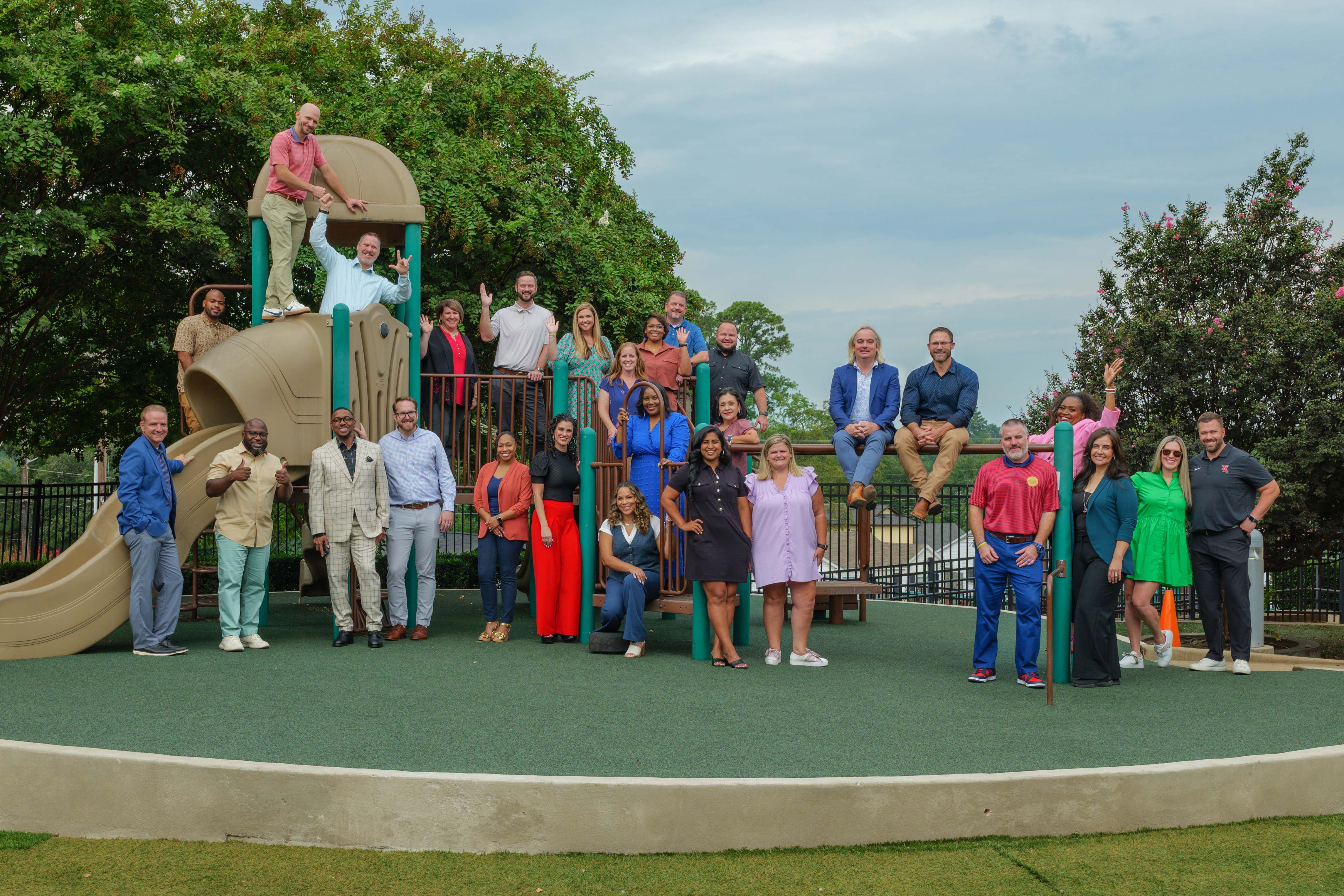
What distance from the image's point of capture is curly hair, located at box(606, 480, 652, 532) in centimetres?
915

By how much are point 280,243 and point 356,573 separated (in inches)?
139

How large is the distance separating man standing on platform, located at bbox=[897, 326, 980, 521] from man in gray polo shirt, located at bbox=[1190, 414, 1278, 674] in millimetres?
1838

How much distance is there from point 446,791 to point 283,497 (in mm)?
5683

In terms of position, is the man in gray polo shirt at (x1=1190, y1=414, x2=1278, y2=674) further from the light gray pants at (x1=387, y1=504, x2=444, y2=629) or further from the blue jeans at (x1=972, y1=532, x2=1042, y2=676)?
the light gray pants at (x1=387, y1=504, x2=444, y2=629)

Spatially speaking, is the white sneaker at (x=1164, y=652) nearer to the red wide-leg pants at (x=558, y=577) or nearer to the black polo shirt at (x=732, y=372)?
the black polo shirt at (x=732, y=372)

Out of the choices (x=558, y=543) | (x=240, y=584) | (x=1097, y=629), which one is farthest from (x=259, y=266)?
(x=1097, y=629)

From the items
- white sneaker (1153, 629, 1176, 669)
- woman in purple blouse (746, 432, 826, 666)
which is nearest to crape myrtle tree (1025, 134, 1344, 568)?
white sneaker (1153, 629, 1176, 669)

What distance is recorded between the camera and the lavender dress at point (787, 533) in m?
8.38

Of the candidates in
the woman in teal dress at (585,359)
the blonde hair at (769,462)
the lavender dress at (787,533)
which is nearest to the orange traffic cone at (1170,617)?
the lavender dress at (787,533)

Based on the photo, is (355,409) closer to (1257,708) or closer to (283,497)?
(283,497)

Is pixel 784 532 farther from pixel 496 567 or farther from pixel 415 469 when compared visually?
pixel 415 469

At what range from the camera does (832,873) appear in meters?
4.50

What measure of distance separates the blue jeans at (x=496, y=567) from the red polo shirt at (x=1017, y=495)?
165 inches

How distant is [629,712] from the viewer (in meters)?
6.68
